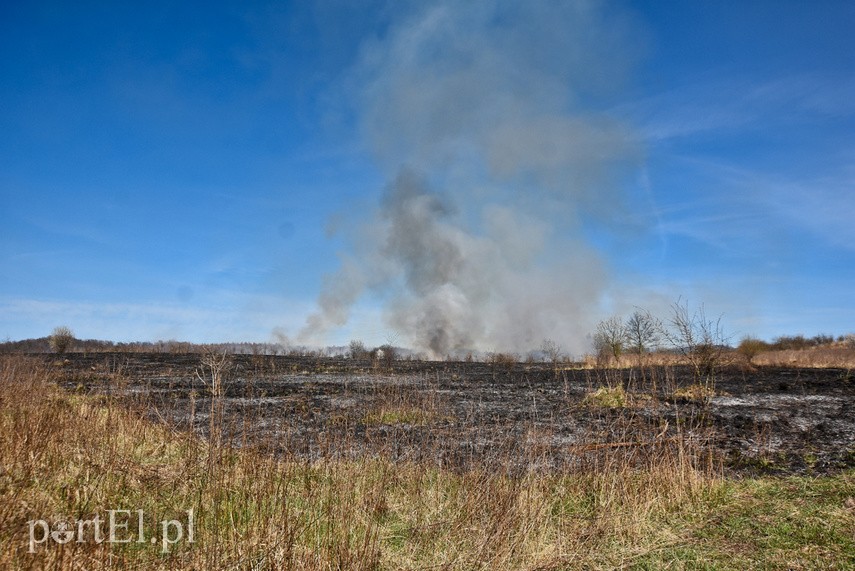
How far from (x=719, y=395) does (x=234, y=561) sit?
693 inches

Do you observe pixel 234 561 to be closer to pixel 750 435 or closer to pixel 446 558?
pixel 446 558

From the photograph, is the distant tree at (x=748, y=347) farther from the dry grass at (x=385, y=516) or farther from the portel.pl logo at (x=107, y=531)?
the portel.pl logo at (x=107, y=531)

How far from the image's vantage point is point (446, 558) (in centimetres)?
422

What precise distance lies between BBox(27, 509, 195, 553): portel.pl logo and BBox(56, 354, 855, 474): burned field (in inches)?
31.7

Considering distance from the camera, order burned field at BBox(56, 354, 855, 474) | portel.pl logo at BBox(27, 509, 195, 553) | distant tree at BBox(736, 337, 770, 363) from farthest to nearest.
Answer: distant tree at BBox(736, 337, 770, 363)
burned field at BBox(56, 354, 855, 474)
portel.pl logo at BBox(27, 509, 195, 553)

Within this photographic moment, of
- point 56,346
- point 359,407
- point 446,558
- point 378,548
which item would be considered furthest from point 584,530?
point 56,346

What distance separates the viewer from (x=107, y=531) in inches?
146

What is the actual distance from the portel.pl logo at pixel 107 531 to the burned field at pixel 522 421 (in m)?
0.81

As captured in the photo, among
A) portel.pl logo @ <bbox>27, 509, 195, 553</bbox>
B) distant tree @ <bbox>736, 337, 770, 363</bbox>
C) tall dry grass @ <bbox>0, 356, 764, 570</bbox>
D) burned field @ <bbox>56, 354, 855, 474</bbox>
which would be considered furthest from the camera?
distant tree @ <bbox>736, 337, 770, 363</bbox>

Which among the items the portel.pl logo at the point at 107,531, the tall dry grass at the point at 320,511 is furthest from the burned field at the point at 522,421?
the portel.pl logo at the point at 107,531

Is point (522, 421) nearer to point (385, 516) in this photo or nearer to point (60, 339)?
point (385, 516)

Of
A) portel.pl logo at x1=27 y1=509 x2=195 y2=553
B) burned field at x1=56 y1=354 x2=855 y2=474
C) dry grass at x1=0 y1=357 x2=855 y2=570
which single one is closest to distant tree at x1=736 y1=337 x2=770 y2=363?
burned field at x1=56 y1=354 x2=855 y2=474

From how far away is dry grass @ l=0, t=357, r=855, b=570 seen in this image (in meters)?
3.49

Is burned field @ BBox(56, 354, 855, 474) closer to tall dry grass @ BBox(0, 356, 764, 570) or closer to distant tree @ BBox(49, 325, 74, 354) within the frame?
tall dry grass @ BBox(0, 356, 764, 570)
